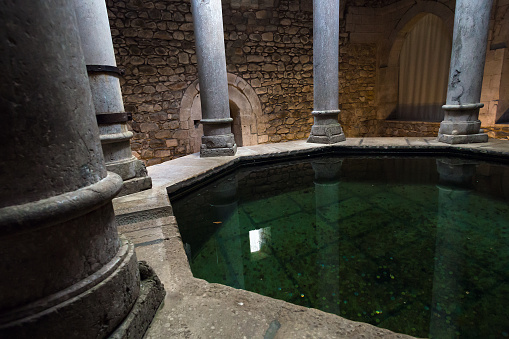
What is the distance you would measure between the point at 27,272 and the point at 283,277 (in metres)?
1.18

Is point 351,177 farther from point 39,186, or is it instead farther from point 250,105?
point 250,105

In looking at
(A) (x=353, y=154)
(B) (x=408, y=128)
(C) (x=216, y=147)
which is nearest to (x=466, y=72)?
(A) (x=353, y=154)

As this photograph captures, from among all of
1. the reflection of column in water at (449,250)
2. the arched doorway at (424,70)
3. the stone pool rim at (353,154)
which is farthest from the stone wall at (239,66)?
the reflection of column in water at (449,250)

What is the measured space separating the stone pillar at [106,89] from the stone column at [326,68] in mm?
3341

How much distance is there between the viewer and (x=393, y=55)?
293 inches

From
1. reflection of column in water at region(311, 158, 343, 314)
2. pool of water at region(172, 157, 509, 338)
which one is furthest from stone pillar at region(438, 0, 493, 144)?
reflection of column in water at region(311, 158, 343, 314)

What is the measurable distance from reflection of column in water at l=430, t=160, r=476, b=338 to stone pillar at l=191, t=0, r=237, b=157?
277cm

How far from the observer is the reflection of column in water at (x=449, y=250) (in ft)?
3.87

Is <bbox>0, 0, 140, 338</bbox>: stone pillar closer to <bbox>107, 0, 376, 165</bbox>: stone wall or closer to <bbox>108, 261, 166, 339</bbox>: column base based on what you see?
<bbox>108, 261, 166, 339</bbox>: column base

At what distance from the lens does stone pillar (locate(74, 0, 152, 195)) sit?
83.7 inches

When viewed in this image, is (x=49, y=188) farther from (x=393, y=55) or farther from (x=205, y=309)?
(x=393, y=55)

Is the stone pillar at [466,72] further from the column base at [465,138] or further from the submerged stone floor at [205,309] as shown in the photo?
the submerged stone floor at [205,309]

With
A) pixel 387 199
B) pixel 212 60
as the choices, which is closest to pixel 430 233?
pixel 387 199

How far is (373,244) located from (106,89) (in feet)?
7.97
